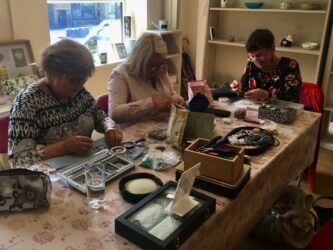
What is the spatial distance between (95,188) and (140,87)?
103 cm

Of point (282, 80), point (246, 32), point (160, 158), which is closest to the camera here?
point (160, 158)

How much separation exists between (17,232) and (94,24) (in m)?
2.86

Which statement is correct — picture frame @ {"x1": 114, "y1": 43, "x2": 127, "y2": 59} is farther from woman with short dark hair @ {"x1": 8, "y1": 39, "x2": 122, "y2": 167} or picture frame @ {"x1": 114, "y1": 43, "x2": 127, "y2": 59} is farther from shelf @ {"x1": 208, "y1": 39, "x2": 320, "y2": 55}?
woman with short dark hair @ {"x1": 8, "y1": 39, "x2": 122, "y2": 167}

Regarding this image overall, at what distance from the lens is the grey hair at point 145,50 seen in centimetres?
190

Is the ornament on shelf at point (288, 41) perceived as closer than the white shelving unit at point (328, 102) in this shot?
No

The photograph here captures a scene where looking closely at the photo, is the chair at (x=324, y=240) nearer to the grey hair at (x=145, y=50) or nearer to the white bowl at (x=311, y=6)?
the grey hair at (x=145, y=50)

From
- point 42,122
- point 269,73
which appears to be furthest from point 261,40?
point 42,122

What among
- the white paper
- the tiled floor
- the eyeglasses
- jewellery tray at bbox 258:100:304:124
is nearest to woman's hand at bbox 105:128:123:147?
the eyeglasses

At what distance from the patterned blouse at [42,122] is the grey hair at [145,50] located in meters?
0.36

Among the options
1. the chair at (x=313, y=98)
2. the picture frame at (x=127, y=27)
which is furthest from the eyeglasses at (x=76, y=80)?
the picture frame at (x=127, y=27)

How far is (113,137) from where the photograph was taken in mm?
1558

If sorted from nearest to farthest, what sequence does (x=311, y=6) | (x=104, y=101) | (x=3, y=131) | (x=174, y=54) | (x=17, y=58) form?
1. (x=3, y=131)
2. (x=104, y=101)
3. (x=17, y=58)
4. (x=311, y=6)
5. (x=174, y=54)

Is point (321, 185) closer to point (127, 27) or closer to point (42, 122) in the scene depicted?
point (42, 122)

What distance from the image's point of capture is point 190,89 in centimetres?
204
